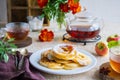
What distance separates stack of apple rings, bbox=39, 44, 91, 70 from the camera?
0.98 m

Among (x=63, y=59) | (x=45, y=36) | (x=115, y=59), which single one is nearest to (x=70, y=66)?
(x=63, y=59)

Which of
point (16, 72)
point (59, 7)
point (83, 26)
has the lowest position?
point (16, 72)

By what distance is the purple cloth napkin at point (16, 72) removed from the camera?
90 cm

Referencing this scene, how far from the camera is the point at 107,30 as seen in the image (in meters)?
1.61

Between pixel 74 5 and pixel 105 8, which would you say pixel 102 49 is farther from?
pixel 105 8

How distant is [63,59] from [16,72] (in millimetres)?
197

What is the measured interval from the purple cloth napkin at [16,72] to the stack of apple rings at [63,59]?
0.06m

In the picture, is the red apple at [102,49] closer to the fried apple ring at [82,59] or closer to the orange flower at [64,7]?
the fried apple ring at [82,59]

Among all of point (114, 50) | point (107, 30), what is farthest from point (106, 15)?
point (114, 50)

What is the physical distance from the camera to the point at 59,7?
135cm

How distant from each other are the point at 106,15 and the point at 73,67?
104 cm

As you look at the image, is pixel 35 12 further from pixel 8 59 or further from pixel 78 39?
pixel 8 59

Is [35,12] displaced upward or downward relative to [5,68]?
upward

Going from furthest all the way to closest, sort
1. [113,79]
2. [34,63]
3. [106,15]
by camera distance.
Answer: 1. [106,15]
2. [34,63]
3. [113,79]
